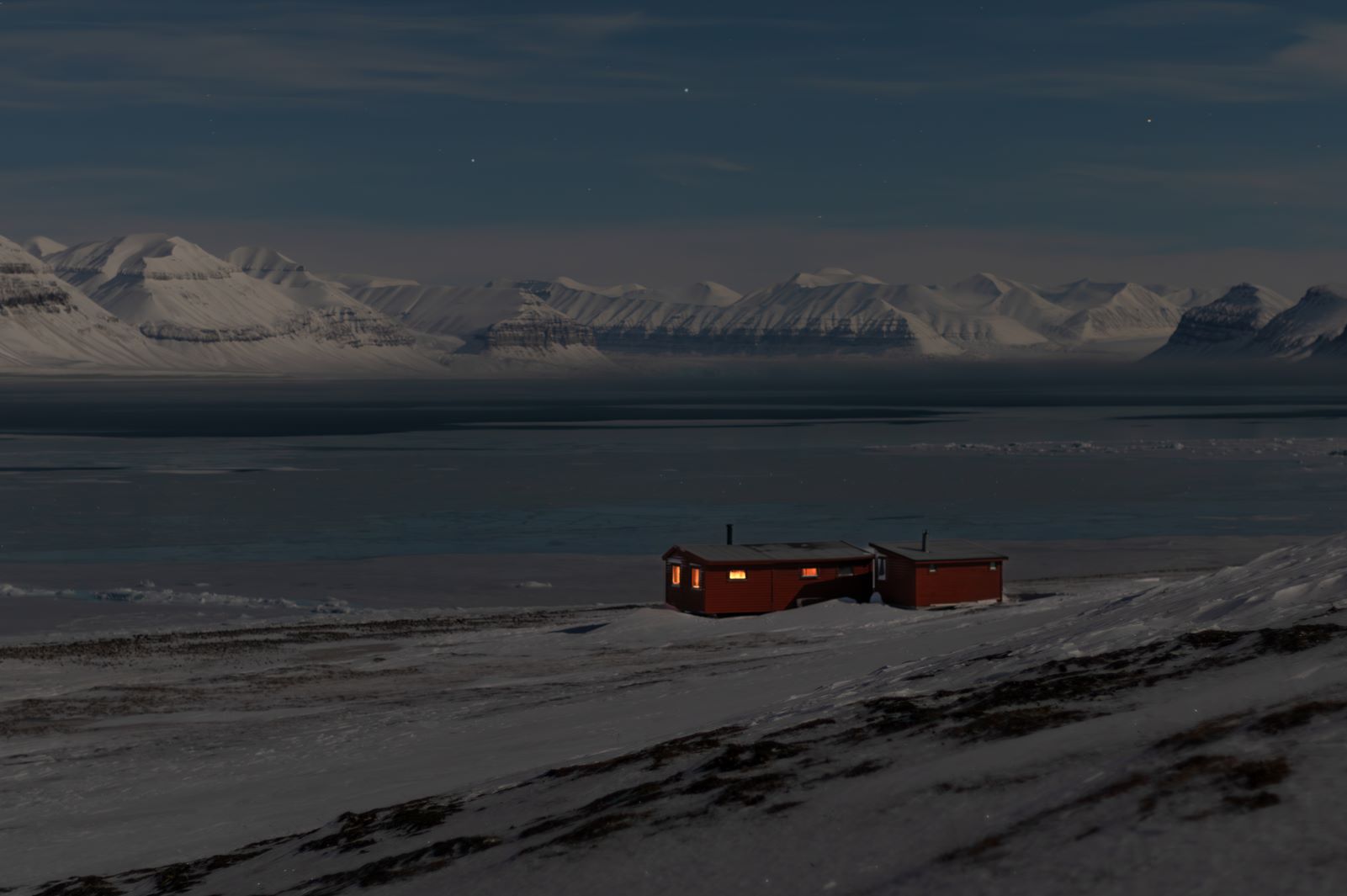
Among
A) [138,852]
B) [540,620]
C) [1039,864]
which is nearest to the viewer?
[1039,864]

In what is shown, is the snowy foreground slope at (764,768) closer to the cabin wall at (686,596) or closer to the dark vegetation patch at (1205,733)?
the dark vegetation patch at (1205,733)

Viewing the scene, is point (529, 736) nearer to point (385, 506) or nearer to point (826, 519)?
point (826, 519)

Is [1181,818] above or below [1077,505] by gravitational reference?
above

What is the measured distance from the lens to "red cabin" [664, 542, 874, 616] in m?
47.9

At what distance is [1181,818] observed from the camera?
12.7m

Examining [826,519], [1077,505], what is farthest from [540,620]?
[1077,505]

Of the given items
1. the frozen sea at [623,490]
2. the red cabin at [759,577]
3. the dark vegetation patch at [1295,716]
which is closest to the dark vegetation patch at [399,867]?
the dark vegetation patch at [1295,716]

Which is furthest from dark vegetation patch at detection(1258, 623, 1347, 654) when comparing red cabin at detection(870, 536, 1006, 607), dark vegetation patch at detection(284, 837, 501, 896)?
red cabin at detection(870, 536, 1006, 607)

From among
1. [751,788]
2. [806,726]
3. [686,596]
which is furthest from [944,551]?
[751,788]

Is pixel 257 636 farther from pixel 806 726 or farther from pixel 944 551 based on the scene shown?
pixel 806 726

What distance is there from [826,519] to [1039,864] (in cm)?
6165

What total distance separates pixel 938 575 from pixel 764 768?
31.8 meters

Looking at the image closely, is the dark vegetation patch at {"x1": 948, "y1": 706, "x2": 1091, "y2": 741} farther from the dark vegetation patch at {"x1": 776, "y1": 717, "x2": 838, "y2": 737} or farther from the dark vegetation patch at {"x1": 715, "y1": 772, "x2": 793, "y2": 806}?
the dark vegetation patch at {"x1": 776, "y1": 717, "x2": 838, "y2": 737}

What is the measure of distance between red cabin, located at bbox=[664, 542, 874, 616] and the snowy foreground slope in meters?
9.66
